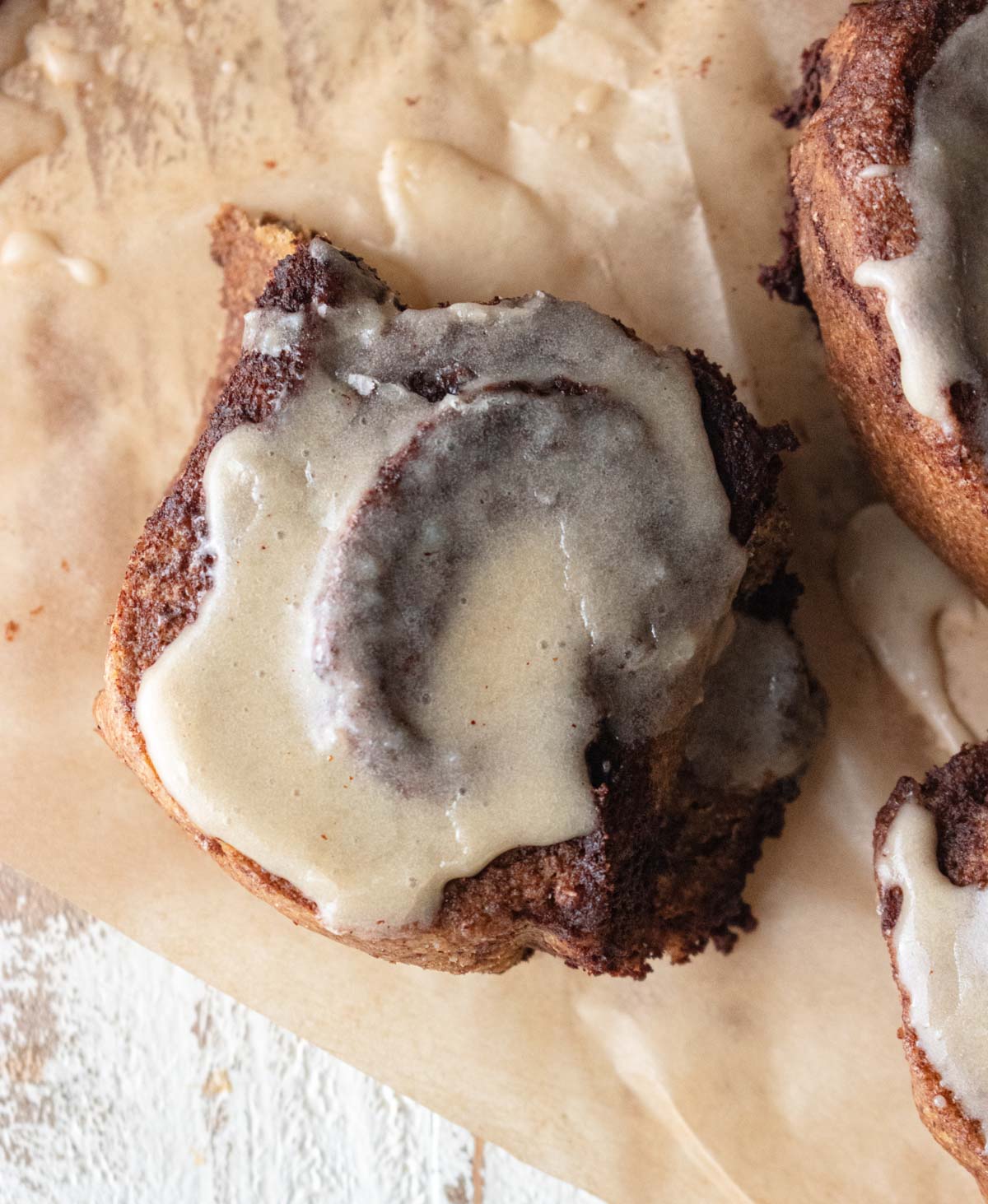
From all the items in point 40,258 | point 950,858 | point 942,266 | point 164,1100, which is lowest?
point 164,1100

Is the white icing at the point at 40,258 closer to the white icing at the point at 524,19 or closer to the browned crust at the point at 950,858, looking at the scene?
the white icing at the point at 524,19

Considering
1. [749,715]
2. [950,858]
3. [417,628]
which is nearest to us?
[417,628]

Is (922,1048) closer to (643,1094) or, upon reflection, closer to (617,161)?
(643,1094)

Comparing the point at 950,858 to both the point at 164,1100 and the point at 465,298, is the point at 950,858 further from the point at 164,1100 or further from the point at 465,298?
the point at 164,1100

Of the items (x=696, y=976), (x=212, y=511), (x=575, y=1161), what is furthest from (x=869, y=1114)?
(x=212, y=511)

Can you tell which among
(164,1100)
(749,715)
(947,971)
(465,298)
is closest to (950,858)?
(947,971)

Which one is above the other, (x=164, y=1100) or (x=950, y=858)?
(x=950, y=858)

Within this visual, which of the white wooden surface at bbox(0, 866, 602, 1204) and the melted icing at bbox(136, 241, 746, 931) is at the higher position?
the melted icing at bbox(136, 241, 746, 931)

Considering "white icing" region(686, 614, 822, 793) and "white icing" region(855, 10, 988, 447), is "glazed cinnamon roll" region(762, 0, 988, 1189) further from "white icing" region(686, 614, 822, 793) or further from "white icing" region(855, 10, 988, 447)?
"white icing" region(686, 614, 822, 793)

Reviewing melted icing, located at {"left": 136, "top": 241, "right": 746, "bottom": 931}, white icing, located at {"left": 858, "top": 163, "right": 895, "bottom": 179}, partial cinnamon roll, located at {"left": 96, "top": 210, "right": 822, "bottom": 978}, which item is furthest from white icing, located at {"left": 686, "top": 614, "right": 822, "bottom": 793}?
white icing, located at {"left": 858, "top": 163, "right": 895, "bottom": 179}
